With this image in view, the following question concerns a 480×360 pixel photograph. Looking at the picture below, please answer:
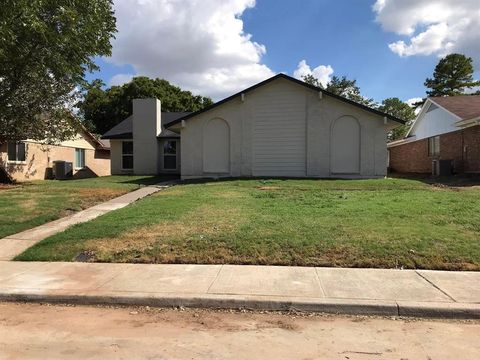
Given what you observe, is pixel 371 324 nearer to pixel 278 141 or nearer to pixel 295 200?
pixel 295 200

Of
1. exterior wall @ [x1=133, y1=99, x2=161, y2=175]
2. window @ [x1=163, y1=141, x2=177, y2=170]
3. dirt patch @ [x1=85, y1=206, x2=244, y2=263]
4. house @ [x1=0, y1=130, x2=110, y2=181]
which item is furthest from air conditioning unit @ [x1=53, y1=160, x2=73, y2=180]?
dirt patch @ [x1=85, y1=206, x2=244, y2=263]

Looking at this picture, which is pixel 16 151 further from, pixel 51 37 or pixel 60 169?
pixel 51 37

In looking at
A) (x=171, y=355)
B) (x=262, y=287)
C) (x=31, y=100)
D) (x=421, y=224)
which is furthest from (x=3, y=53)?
(x=31, y=100)

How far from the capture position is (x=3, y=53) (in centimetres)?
896

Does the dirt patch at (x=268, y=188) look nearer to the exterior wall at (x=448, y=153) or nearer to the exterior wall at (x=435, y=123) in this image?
the exterior wall at (x=448, y=153)

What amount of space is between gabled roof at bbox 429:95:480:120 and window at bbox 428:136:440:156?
198 cm

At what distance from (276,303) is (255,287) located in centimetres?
64

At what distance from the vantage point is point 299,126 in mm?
22250

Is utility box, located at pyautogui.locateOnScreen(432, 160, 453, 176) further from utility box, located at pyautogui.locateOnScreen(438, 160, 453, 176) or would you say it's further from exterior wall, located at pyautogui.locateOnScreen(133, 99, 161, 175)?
exterior wall, located at pyautogui.locateOnScreen(133, 99, 161, 175)

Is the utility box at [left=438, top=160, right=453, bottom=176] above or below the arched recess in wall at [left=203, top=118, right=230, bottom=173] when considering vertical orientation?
below

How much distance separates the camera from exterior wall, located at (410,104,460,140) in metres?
28.5

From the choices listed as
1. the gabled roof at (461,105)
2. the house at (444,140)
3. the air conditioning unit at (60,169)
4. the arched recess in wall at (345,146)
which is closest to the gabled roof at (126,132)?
the air conditioning unit at (60,169)

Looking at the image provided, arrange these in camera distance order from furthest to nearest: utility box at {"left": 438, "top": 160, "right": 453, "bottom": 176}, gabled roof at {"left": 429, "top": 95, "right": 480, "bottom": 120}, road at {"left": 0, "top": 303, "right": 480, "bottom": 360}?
gabled roof at {"left": 429, "top": 95, "right": 480, "bottom": 120} < utility box at {"left": 438, "top": 160, "right": 453, "bottom": 176} < road at {"left": 0, "top": 303, "right": 480, "bottom": 360}

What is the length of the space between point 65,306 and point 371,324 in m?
3.77
